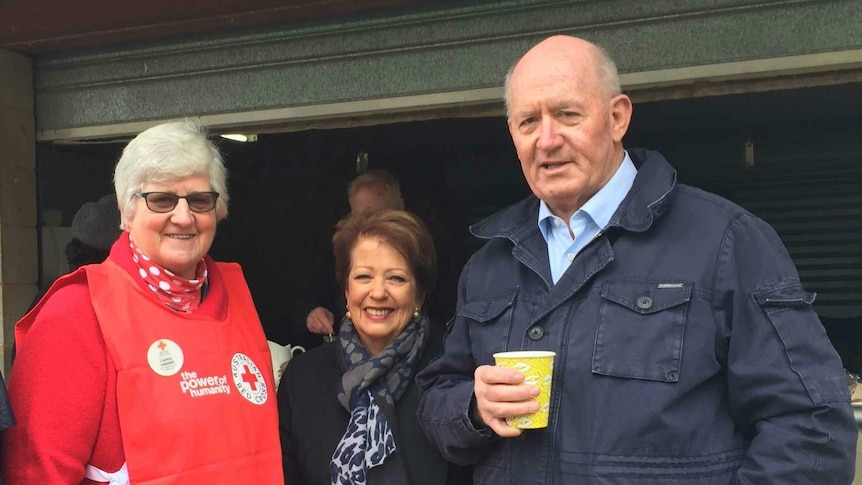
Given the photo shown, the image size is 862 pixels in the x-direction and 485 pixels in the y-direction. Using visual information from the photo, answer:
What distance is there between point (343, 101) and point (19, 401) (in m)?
2.02

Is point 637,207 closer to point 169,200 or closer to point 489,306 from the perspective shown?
point 489,306

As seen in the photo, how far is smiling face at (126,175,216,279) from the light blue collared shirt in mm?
948

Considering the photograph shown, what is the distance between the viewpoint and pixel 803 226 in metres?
4.73

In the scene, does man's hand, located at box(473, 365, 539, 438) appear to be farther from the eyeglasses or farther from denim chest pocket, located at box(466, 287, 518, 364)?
the eyeglasses

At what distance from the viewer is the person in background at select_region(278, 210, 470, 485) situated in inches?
86.8

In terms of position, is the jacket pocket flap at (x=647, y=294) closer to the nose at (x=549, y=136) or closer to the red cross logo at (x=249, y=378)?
the nose at (x=549, y=136)

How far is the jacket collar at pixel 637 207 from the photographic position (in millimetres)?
1682

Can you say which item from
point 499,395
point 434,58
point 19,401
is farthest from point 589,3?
point 19,401

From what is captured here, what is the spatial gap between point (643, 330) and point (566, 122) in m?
0.50

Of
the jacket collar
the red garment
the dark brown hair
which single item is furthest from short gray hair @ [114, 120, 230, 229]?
the jacket collar

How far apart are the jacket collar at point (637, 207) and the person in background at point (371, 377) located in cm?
45

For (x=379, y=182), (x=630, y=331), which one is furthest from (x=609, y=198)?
(x=379, y=182)

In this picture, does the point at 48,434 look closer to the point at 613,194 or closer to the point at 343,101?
the point at 613,194

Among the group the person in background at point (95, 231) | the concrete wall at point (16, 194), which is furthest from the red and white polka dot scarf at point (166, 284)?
the concrete wall at point (16, 194)
